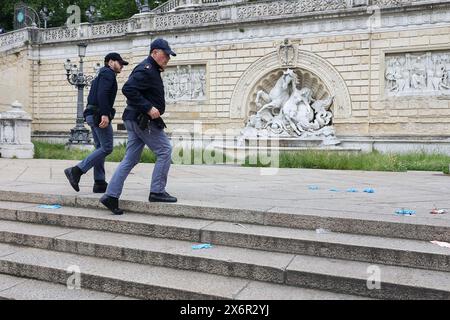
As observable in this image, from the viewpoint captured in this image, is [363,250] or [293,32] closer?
[363,250]

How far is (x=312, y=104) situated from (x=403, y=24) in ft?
15.5

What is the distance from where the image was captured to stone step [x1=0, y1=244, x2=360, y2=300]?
339 cm

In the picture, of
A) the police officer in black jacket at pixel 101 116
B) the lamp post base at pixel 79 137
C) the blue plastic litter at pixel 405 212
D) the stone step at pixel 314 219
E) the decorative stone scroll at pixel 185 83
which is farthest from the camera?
A: the decorative stone scroll at pixel 185 83

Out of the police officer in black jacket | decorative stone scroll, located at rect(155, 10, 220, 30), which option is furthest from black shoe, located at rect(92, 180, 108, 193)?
decorative stone scroll, located at rect(155, 10, 220, 30)

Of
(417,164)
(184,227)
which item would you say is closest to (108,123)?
(184,227)

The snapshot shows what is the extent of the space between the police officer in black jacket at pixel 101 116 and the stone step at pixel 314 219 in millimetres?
478

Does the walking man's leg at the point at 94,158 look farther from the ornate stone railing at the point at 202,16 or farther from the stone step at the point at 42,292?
the ornate stone railing at the point at 202,16

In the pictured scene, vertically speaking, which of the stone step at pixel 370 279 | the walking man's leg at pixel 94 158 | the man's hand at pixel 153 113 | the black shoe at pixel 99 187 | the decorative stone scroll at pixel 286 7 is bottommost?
the stone step at pixel 370 279

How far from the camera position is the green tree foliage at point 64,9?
113ft

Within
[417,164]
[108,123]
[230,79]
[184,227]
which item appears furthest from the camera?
[230,79]

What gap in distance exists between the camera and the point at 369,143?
17.5 metres

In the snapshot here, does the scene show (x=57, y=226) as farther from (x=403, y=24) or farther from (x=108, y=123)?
(x=403, y=24)

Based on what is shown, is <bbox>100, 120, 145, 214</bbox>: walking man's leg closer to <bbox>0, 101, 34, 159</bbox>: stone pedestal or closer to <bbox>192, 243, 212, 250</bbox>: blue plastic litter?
<bbox>192, 243, 212, 250</bbox>: blue plastic litter

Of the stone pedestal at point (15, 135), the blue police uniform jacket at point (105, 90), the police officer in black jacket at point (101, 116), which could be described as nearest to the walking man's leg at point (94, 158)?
the police officer in black jacket at point (101, 116)
